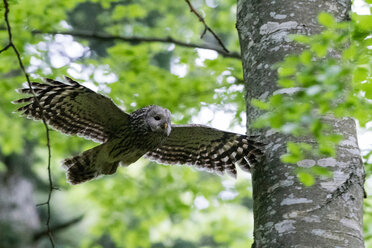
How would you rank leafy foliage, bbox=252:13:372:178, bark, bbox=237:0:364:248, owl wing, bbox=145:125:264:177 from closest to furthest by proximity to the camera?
leafy foliage, bbox=252:13:372:178 < bark, bbox=237:0:364:248 < owl wing, bbox=145:125:264:177

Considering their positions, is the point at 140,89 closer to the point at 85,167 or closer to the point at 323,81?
the point at 85,167

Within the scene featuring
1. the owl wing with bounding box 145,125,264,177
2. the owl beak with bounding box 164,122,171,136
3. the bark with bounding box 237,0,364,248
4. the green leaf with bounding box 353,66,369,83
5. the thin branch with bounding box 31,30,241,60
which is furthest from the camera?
the thin branch with bounding box 31,30,241,60

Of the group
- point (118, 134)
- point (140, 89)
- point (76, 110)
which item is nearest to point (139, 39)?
point (140, 89)

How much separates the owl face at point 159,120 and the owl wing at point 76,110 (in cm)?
25

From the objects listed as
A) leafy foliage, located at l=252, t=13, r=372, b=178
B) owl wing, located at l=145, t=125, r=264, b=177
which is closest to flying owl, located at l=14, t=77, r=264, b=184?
owl wing, located at l=145, t=125, r=264, b=177

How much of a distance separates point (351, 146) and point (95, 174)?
2.94 metres

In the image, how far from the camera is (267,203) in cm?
291

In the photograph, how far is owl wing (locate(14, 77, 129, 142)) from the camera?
434 centimetres

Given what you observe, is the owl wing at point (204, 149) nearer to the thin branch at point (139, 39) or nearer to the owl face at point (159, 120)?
the owl face at point (159, 120)

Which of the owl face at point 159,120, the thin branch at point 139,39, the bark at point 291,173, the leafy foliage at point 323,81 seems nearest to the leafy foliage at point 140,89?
the thin branch at point 139,39

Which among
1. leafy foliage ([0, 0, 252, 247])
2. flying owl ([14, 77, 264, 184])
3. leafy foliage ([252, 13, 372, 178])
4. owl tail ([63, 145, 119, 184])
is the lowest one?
leafy foliage ([252, 13, 372, 178])

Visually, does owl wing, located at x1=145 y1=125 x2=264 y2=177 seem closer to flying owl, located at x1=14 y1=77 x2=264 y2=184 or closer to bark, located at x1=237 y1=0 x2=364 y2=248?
flying owl, located at x1=14 y1=77 x2=264 y2=184

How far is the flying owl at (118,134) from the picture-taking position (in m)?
4.40

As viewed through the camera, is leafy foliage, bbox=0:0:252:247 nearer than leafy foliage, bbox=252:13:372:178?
No
